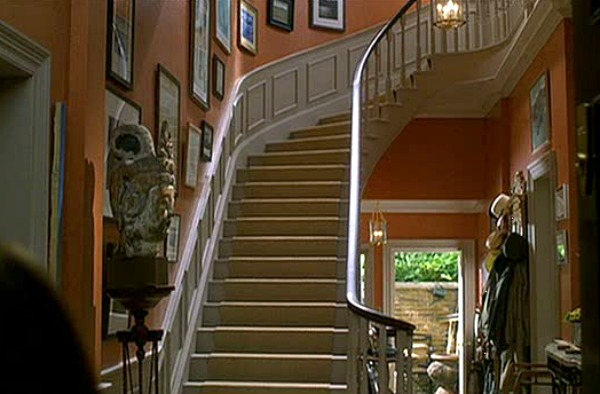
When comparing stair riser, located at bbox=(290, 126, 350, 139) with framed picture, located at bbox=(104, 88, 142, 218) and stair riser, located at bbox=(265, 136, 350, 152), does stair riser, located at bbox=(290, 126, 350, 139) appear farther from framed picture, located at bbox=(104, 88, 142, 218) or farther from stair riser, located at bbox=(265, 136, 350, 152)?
framed picture, located at bbox=(104, 88, 142, 218)

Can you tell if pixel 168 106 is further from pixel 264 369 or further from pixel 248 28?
pixel 248 28

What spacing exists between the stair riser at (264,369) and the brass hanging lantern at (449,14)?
3.19 meters

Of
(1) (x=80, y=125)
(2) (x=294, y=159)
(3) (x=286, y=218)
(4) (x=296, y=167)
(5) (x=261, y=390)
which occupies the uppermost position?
(2) (x=294, y=159)

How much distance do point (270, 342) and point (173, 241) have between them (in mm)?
937

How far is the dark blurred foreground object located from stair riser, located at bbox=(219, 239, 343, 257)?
522cm

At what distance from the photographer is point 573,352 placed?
14.8 ft

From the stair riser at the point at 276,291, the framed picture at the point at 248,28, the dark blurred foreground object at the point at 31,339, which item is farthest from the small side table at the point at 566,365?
the dark blurred foreground object at the point at 31,339

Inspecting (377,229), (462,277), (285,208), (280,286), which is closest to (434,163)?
(377,229)

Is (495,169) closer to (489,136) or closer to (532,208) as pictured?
(489,136)

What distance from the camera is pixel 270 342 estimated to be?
17.1 feet

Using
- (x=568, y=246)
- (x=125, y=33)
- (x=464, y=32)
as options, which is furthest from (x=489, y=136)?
(x=125, y=33)

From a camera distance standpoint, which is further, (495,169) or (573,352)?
(495,169)

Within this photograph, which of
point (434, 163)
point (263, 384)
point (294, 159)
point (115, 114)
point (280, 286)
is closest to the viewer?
point (115, 114)

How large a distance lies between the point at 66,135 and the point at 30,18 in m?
0.42
